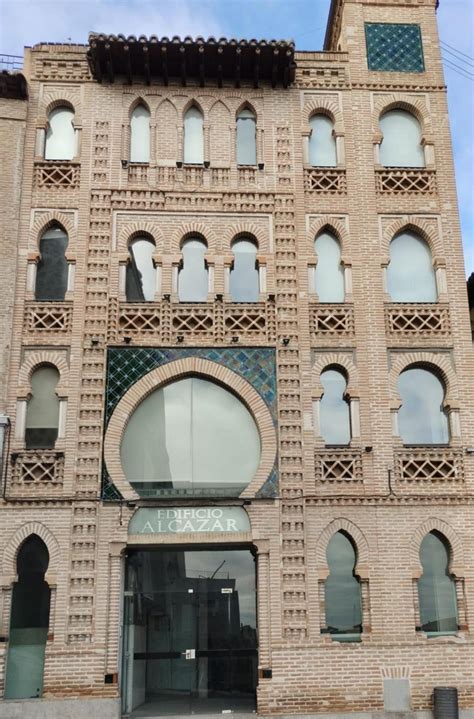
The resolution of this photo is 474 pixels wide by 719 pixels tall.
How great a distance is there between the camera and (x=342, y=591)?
51.3ft

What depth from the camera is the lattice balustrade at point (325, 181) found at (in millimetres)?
18078

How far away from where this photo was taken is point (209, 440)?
16.3m

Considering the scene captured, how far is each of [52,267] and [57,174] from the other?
86.8 inches

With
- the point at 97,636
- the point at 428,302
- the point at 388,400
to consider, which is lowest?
the point at 97,636

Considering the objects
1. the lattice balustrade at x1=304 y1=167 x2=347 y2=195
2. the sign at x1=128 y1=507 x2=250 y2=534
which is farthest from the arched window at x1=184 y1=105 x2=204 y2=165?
the sign at x1=128 y1=507 x2=250 y2=534

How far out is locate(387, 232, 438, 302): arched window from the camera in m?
17.6

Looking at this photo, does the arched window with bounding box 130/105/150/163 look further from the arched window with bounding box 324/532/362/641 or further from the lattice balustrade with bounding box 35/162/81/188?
the arched window with bounding box 324/532/362/641

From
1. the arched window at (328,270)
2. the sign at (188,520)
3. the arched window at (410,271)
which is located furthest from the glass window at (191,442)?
the arched window at (410,271)

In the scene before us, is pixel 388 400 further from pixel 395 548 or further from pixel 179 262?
pixel 179 262

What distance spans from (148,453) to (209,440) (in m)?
1.27

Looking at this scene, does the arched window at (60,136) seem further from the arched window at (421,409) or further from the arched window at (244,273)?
the arched window at (421,409)

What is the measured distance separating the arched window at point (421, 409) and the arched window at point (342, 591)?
2.60m

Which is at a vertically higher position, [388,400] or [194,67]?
[194,67]

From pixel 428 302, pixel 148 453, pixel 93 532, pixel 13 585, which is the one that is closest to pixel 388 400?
pixel 428 302
